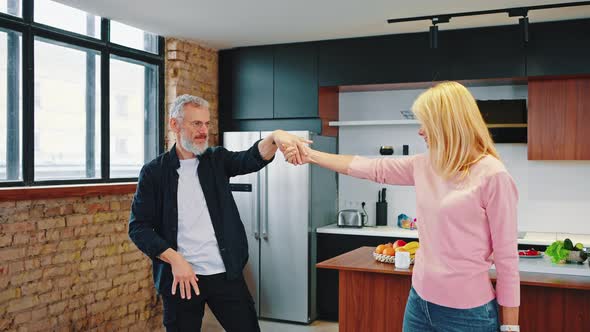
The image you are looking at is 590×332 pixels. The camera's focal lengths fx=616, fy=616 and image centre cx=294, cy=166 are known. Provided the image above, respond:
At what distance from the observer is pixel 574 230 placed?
529 cm

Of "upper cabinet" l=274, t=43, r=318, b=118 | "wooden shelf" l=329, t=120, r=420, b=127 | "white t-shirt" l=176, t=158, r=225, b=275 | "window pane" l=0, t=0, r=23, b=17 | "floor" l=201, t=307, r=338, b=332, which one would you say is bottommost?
"floor" l=201, t=307, r=338, b=332

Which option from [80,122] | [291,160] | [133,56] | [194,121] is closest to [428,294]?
[291,160]

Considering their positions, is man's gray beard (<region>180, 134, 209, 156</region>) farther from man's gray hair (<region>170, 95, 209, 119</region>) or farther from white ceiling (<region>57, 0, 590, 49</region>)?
white ceiling (<region>57, 0, 590, 49</region>)

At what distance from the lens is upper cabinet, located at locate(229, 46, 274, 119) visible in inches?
233

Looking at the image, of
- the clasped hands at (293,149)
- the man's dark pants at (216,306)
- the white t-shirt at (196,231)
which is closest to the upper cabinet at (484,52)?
the clasped hands at (293,149)

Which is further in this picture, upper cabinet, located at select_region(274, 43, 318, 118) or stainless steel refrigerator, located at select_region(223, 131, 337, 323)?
upper cabinet, located at select_region(274, 43, 318, 118)

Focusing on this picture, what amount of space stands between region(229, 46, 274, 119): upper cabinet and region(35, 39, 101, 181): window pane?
161 cm

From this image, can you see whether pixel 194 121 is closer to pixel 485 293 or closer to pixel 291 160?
pixel 291 160

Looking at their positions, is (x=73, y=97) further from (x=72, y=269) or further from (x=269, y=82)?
(x=269, y=82)

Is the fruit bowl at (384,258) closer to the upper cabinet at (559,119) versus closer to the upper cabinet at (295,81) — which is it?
the upper cabinet at (559,119)

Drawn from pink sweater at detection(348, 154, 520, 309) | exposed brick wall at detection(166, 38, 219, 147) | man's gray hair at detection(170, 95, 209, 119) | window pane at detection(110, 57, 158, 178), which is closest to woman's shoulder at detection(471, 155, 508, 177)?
pink sweater at detection(348, 154, 520, 309)

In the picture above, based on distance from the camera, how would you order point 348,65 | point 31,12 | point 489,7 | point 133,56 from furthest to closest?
point 348,65
point 133,56
point 489,7
point 31,12

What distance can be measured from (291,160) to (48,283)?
7.27 ft

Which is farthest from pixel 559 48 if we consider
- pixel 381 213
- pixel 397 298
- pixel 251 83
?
pixel 251 83
